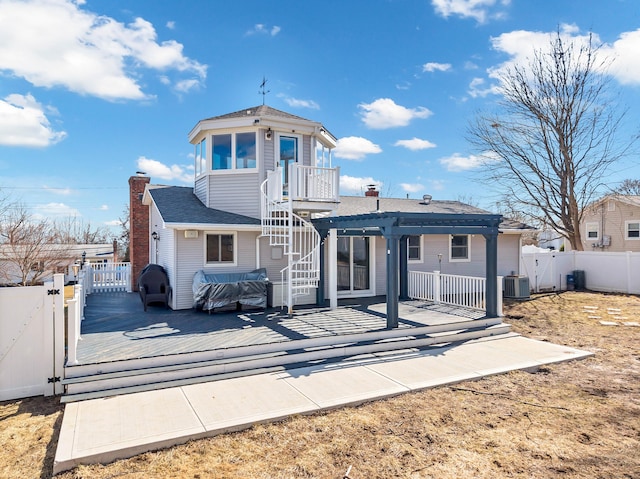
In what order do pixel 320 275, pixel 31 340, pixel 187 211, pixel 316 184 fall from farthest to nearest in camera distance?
pixel 320 275
pixel 187 211
pixel 316 184
pixel 31 340

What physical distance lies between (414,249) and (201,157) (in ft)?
25.7

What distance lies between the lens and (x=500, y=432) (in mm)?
4410

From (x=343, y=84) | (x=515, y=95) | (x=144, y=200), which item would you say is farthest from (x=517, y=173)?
(x=144, y=200)

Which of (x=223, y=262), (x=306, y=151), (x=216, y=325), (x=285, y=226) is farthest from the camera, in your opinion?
(x=306, y=151)

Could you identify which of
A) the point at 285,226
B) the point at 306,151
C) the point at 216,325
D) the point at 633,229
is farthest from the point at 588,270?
the point at 216,325

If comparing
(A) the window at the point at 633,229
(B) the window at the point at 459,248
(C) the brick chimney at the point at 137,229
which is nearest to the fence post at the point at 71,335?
(C) the brick chimney at the point at 137,229

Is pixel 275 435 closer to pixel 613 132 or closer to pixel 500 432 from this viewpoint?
pixel 500 432

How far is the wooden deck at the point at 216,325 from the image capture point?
262 inches

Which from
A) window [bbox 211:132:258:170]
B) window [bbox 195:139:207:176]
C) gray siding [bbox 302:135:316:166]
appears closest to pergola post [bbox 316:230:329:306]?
gray siding [bbox 302:135:316:166]

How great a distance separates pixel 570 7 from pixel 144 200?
1763 centimetres

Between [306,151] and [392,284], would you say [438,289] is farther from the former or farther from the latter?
[306,151]

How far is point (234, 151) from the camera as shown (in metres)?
11.6

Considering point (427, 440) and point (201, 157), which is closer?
point (427, 440)

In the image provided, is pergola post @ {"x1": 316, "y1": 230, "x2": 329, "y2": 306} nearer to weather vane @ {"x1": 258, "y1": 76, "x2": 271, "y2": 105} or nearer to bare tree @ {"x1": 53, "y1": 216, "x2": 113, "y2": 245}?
weather vane @ {"x1": 258, "y1": 76, "x2": 271, "y2": 105}
